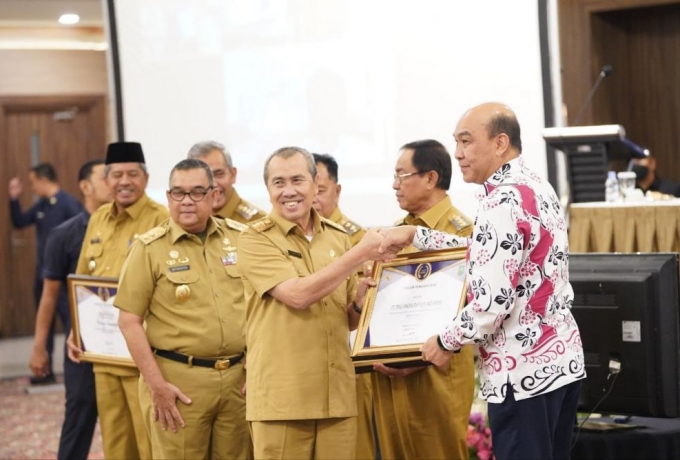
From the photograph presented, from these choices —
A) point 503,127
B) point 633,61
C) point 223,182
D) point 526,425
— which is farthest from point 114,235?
point 633,61

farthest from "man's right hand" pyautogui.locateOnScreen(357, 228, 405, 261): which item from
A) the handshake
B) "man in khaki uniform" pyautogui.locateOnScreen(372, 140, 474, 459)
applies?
"man in khaki uniform" pyautogui.locateOnScreen(372, 140, 474, 459)

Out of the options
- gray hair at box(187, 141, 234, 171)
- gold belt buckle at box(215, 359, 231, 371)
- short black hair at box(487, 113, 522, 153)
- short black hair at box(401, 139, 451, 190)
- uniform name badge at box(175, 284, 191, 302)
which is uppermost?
gray hair at box(187, 141, 234, 171)

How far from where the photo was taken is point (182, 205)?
139 inches

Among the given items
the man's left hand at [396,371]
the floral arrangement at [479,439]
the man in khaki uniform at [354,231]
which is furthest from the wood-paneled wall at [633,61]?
the man's left hand at [396,371]

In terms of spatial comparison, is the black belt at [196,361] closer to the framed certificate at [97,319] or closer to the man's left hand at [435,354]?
the framed certificate at [97,319]

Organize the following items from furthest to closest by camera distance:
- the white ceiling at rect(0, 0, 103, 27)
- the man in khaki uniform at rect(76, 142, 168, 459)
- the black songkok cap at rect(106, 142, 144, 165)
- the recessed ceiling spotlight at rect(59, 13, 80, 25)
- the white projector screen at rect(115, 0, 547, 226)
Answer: the recessed ceiling spotlight at rect(59, 13, 80, 25), the white ceiling at rect(0, 0, 103, 27), the white projector screen at rect(115, 0, 547, 226), the black songkok cap at rect(106, 142, 144, 165), the man in khaki uniform at rect(76, 142, 168, 459)

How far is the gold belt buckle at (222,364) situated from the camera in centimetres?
352

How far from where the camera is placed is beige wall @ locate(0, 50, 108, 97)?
1079 centimetres

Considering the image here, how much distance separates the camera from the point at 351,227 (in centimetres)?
407

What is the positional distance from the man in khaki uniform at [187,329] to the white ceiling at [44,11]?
607 centimetres

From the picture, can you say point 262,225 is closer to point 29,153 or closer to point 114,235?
point 114,235

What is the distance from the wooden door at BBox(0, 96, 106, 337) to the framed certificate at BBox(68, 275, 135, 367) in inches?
280

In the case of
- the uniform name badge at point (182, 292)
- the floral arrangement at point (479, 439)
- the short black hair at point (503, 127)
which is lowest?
the floral arrangement at point (479, 439)

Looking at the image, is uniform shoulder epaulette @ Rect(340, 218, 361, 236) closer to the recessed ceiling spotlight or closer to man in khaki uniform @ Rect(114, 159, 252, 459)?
man in khaki uniform @ Rect(114, 159, 252, 459)
